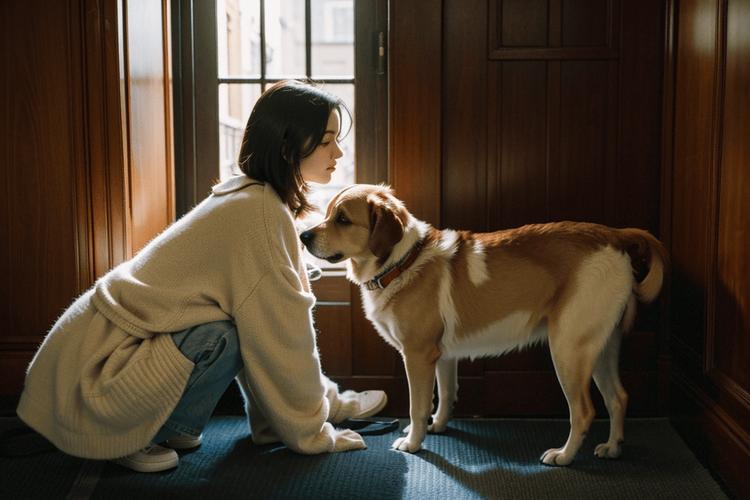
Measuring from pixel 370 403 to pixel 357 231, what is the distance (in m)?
0.65

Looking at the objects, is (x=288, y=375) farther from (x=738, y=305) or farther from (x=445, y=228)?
(x=738, y=305)

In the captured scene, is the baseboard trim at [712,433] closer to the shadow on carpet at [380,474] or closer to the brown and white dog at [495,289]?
the shadow on carpet at [380,474]

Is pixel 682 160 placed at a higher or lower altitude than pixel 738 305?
higher

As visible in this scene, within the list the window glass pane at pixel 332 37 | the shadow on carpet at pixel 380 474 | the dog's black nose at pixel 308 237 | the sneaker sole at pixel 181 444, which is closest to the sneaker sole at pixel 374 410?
the shadow on carpet at pixel 380 474

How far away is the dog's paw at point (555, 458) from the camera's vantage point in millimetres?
2148

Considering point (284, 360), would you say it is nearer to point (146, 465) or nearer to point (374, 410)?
point (146, 465)

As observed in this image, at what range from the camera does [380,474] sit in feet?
6.57

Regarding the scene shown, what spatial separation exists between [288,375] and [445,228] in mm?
847

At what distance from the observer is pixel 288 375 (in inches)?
77.2

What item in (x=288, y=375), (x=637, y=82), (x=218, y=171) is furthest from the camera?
(x=218, y=171)

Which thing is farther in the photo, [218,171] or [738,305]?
[218,171]

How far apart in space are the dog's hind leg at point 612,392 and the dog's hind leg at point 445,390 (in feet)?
1.43

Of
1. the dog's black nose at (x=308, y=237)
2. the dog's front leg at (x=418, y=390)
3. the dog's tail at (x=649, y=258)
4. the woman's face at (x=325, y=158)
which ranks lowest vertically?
the dog's front leg at (x=418, y=390)

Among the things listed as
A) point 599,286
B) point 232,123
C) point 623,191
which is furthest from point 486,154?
point 232,123
